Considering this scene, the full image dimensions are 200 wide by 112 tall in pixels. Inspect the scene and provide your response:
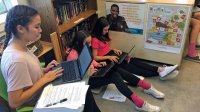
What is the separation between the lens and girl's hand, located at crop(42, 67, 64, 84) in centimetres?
123

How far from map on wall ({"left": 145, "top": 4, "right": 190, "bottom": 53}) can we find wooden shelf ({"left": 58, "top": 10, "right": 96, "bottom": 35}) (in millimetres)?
715

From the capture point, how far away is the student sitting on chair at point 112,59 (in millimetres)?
2033

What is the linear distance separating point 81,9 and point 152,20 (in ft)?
2.81

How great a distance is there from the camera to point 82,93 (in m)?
1.14

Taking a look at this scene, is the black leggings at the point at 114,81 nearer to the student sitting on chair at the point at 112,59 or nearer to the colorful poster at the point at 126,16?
the student sitting on chair at the point at 112,59

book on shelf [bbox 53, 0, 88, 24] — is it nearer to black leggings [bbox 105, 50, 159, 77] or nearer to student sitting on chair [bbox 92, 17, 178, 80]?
student sitting on chair [bbox 92, 17, 178, 80]

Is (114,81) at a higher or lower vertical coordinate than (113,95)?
higher

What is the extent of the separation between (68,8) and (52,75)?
109 cm

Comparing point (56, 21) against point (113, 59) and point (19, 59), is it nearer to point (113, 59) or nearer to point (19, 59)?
point (113, 59)

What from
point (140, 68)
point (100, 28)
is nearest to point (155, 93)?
point (140, 68)

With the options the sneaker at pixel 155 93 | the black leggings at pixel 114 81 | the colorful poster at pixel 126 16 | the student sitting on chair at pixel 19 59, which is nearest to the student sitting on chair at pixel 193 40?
the colorful poster at pixel 126 16

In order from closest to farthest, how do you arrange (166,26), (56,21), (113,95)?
(56,21) < (113,95) < (166,26)

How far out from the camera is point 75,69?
4.63ft

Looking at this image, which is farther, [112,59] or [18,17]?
[112,59]
